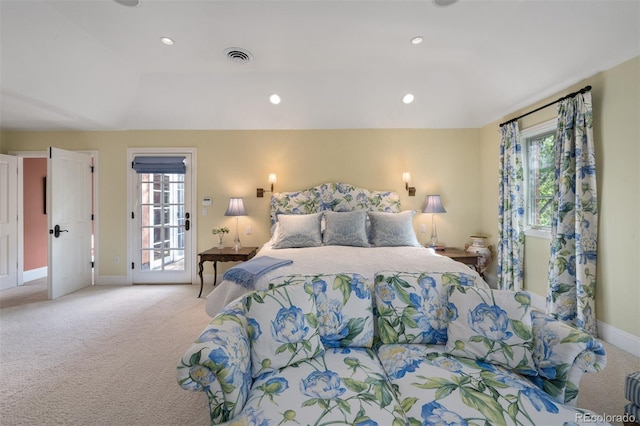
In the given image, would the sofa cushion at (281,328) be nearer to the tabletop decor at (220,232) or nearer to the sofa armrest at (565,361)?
the sofa armrest at (565,361)

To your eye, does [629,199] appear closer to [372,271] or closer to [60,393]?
[372,271]

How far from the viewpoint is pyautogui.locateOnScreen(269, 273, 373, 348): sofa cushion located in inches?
62.2

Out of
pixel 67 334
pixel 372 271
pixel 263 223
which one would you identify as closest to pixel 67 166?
pixel 67 334

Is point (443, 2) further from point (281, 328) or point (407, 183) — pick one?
point (281, 328)

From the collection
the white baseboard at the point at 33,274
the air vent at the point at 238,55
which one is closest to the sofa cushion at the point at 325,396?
the air vent at the point at 238,55

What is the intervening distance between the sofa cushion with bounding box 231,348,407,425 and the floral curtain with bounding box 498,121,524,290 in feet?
9.90

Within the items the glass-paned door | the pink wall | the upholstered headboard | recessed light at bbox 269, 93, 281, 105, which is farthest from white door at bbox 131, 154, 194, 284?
the pink wall

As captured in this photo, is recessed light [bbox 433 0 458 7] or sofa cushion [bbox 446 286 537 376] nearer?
sofa cushion [bbox 446 286 537 376]

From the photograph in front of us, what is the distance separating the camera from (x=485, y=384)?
47.6 inches

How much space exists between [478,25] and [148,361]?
13.8 ft

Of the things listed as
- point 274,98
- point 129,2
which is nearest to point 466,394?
point 129,2

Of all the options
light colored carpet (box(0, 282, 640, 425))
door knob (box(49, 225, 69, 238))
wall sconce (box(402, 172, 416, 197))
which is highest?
wall sconce (box(402, 172, 416, 197))

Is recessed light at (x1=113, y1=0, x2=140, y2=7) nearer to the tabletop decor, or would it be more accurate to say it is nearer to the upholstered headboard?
the upholstered headboard

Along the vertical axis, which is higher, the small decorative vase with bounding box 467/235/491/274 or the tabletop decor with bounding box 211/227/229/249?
the tabletop decor with bounding box 211/227/229/249
